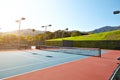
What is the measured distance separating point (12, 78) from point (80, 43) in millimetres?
33960

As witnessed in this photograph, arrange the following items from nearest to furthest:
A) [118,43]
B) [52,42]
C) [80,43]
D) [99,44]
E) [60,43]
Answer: [118,43] → [99,44] → [80,43] → [60,43] → [52,42]

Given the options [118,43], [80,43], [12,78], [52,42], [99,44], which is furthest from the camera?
[52,42]

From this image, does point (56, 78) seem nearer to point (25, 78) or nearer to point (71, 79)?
point (71, 79)

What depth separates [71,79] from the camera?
8.00 meters

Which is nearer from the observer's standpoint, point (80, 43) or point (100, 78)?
point (100, 78)

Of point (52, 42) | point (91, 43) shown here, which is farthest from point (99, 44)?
point (52, 42)

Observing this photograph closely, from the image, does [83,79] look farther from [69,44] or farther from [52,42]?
[52,42]

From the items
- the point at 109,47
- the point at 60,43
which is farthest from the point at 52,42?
the point at 109,47

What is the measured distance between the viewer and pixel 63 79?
26.2 ft

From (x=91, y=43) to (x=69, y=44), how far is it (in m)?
6.88

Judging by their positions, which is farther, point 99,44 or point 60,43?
point 60,43

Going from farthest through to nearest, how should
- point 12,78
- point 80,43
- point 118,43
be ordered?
point 80,43
point 118,43
point 12,78

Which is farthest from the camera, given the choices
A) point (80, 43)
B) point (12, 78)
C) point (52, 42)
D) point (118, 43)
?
point (52, 42)

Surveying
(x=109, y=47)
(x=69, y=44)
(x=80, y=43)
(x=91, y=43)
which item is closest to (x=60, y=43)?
(x=69, y=44)
